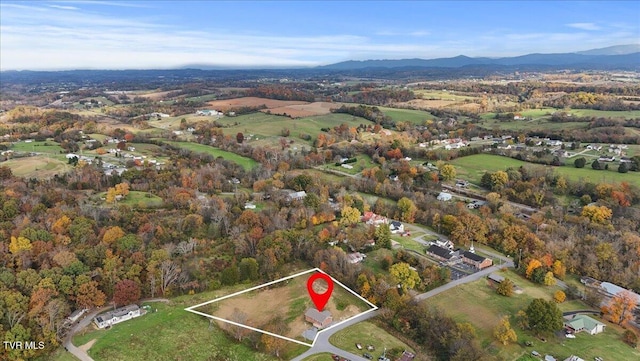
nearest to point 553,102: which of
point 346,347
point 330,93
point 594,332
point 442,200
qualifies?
point 330,93

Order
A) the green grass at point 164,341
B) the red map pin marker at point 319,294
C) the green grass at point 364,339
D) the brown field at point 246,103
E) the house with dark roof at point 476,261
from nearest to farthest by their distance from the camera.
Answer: the green grass at point 164,341, the green grass at point 364,339, the red map pin marker at point 319,294, the house with dark roof at point 476,261, the brown field at point 246,103

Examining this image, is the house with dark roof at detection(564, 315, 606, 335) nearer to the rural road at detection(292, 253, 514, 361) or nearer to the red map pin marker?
the rural road at detection(292, 253, 514, 361)

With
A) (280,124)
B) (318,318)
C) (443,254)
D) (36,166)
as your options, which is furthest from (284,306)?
(280,124)

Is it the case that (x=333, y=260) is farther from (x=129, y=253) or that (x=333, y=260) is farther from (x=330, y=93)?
(x=330, y=93)

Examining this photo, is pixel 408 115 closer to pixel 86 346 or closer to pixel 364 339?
pixel 364 339

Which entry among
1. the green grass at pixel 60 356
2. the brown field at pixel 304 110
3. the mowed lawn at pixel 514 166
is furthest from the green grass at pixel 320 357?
the brown field at pixel 304 110

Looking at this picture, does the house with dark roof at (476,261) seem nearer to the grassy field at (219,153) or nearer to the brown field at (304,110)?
the grassy field at (219,153)
